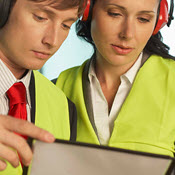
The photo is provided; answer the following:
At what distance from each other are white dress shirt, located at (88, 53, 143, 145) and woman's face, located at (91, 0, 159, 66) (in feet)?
0.27

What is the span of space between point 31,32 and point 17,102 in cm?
24

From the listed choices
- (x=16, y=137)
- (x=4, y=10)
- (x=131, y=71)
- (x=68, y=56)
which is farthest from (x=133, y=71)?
(x=68, y=56)

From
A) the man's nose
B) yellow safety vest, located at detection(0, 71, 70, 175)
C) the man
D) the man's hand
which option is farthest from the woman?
the man's hand

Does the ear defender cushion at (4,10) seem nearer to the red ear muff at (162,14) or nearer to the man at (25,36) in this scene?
the man at (25,36)

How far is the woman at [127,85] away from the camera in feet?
4.59

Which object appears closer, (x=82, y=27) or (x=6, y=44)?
(x=6, y=44)

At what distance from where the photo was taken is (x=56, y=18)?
108cm

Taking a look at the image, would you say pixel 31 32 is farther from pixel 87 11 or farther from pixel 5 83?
pixel 87 11

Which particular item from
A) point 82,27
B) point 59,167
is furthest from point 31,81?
point 59,167

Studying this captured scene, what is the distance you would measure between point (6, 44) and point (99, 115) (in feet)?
1.93

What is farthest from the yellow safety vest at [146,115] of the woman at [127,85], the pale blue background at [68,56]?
the pale blue background at [68,56]

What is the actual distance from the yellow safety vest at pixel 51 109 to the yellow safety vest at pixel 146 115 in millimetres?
124

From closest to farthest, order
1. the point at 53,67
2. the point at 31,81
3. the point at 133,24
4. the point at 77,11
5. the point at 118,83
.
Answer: the point at 77,11 → the point at 31,81 → the point at 133,24 → the point at 118,83 → the point at 53,67

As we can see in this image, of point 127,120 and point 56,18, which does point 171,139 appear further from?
point 56,18
